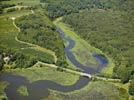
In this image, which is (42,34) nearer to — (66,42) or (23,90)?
(66,42)

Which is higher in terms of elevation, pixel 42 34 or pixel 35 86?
pixel 42 34

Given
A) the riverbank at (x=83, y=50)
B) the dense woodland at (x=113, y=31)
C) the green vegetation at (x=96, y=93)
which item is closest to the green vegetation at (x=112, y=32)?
the dense woodland at (x=113, y=31)

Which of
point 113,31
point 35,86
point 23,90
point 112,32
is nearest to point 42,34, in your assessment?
point 112,32

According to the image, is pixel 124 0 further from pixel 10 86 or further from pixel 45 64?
pixel 10 86

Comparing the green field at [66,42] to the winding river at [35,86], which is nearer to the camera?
the winding river at [35,86]

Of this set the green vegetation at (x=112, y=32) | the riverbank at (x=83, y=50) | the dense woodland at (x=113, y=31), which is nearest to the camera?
the riverbank at (x=83, y=50)

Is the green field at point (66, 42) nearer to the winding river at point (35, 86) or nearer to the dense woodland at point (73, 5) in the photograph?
the dense woodland at point (73, 5)

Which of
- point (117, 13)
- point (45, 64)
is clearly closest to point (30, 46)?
point (45, 64)

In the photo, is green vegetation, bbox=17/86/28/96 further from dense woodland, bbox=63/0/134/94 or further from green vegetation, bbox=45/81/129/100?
dense woodland, bbox=63/0/134/94

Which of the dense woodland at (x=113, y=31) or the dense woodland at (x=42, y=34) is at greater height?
the dense woodland at (x=42, y=34)
